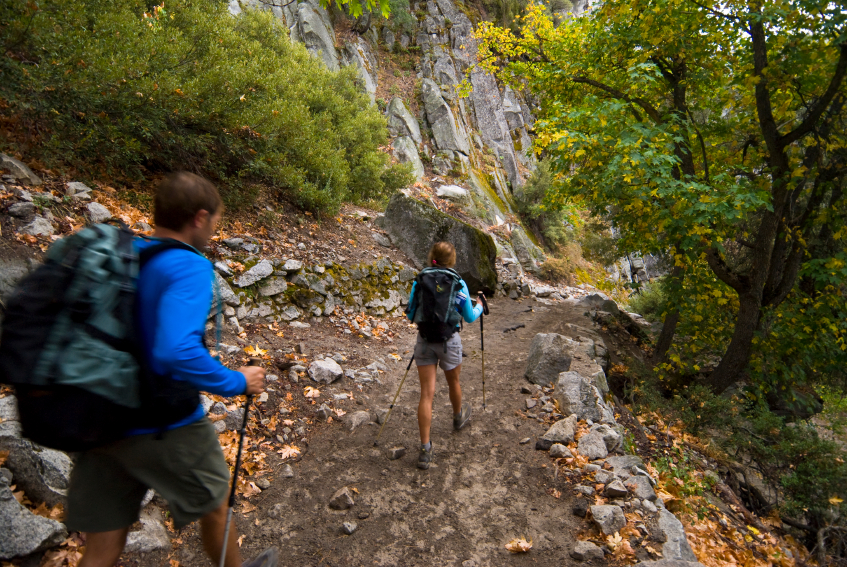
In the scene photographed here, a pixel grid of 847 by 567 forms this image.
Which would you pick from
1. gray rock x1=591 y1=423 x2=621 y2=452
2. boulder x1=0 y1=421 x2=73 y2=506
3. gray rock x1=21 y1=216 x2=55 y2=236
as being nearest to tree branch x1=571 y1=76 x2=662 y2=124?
gray rock x1=591 y1=423 x2=621 y2=452

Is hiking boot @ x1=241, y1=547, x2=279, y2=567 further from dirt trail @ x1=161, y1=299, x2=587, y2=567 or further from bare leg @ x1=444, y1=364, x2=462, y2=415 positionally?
bare leg @ x1=444, y1=364, x2=462, y2=415

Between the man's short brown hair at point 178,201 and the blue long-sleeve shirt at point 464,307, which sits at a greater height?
the man's short brown hair at point 178,201

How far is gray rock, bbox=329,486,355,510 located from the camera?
3646mm

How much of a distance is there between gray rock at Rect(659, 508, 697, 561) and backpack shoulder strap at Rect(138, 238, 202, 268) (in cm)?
392

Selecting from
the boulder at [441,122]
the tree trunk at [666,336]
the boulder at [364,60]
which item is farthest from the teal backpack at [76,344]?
the boulder at [441,122]

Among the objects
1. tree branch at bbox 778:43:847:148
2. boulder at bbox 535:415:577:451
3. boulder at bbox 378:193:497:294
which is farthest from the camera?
boulder at bbox 378:193:497:294

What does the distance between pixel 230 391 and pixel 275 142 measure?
7359 mm

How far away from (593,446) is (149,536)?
4015 mm

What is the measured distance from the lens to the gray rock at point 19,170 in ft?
16.1

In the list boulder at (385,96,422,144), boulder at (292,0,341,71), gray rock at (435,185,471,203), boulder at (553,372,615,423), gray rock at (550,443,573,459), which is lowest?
gray rock at (550,443,573,459)

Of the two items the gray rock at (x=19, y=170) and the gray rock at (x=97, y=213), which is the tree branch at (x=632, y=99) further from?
the gray rock at (x=19, y=170)

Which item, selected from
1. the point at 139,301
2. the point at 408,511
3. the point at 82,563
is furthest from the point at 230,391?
the point at 408,511

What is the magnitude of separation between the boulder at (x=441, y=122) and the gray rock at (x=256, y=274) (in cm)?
1614

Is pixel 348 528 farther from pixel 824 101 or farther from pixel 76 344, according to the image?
pixel 824 101
